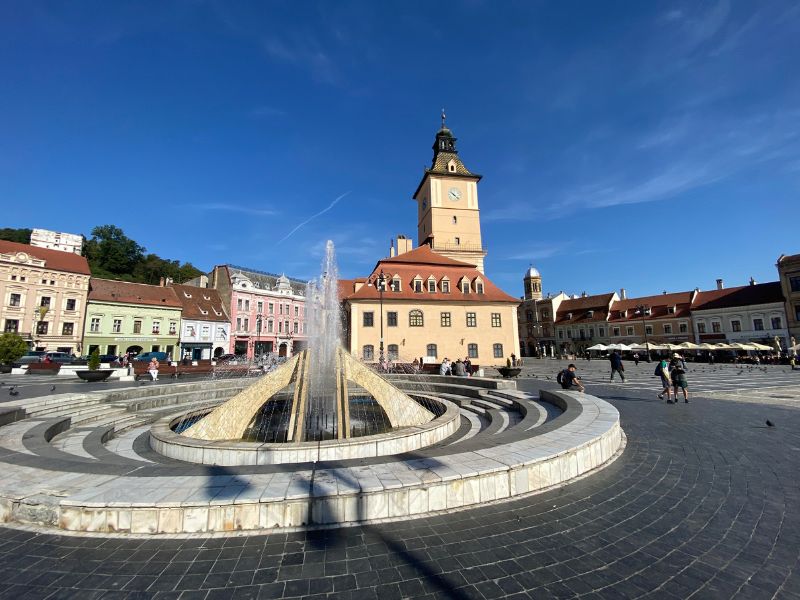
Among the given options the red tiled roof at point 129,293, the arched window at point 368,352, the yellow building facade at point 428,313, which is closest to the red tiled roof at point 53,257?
the red tiled roof at point 129,293

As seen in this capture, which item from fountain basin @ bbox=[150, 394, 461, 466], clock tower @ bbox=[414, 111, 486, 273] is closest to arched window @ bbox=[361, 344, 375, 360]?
clock tower @ bbox=[414, 111, 486, 273]

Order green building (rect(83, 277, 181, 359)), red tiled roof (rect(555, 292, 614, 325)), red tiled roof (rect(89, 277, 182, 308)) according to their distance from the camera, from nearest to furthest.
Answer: green building (rect(83, 277, 181, 359))
red tiled roof (rect(89, 277, 182, 308))
red tiled roof (rect(555, 292, 614, 325))

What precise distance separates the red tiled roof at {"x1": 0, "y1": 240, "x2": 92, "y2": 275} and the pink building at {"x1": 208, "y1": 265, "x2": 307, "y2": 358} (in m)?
14.5

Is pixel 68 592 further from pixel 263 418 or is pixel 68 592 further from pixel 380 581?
pixel 263 418

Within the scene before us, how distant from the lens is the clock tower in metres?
47.6

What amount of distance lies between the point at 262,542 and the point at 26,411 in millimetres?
10855

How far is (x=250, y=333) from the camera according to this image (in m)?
48.7

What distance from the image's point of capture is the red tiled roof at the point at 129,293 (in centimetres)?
4084

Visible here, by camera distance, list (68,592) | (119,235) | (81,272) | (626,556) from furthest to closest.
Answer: (119,235)
(81,272)
(626,556)
(68,592)

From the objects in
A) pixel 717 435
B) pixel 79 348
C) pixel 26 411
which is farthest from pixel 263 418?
pixel 79 348

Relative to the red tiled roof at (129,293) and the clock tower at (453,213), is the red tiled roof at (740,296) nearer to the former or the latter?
the clock tower at (453,213)

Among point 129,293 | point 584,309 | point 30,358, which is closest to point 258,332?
point 129,293

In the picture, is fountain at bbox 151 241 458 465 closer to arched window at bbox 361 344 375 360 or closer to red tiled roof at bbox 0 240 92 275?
arched window at bbox 361 344 375 360

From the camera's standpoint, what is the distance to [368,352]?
34531 millimetres
